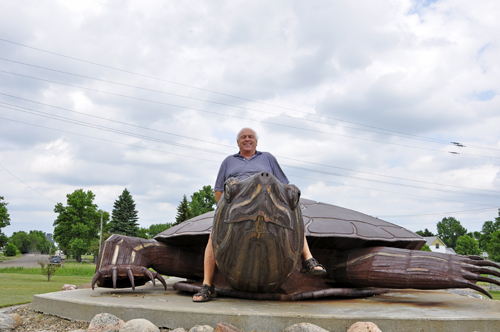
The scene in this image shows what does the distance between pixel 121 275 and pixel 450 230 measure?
333 ft

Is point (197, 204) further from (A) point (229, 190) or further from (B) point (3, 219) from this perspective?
(A) point (229, 190)

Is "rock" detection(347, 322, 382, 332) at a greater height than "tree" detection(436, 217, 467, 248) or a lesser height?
lesser

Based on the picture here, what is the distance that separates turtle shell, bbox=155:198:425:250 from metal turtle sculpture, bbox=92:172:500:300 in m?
0.01

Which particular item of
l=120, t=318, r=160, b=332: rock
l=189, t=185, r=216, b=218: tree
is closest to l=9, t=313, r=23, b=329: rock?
l=120, t=318, r=160, b=332: rock

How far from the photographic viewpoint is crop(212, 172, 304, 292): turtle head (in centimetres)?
271

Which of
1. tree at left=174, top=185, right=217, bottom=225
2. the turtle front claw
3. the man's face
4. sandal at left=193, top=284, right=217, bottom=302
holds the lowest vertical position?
sandal at left=193, top=284, right=217, bottom=302

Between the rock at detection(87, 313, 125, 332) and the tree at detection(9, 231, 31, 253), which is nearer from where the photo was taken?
the rock at detection(87, 313, 125, 332)

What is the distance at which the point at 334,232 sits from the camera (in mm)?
4141

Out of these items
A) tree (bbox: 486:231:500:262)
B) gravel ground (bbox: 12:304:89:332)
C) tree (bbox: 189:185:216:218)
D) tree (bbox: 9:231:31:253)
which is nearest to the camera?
gravel ground (bbox: 12:304:89:332)

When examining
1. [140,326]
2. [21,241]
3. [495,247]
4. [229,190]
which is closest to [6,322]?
[140,326]

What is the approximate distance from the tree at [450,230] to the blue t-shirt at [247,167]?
319 ft

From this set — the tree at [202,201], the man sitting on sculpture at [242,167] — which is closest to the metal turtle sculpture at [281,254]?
the man sitting on sculpture at [242,167]

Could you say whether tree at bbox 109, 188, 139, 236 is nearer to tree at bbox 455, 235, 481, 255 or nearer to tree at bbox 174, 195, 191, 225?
tree at bbox 174, 195, 191, 225

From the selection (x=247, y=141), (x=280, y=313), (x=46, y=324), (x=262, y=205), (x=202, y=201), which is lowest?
(x=46, y=324)
